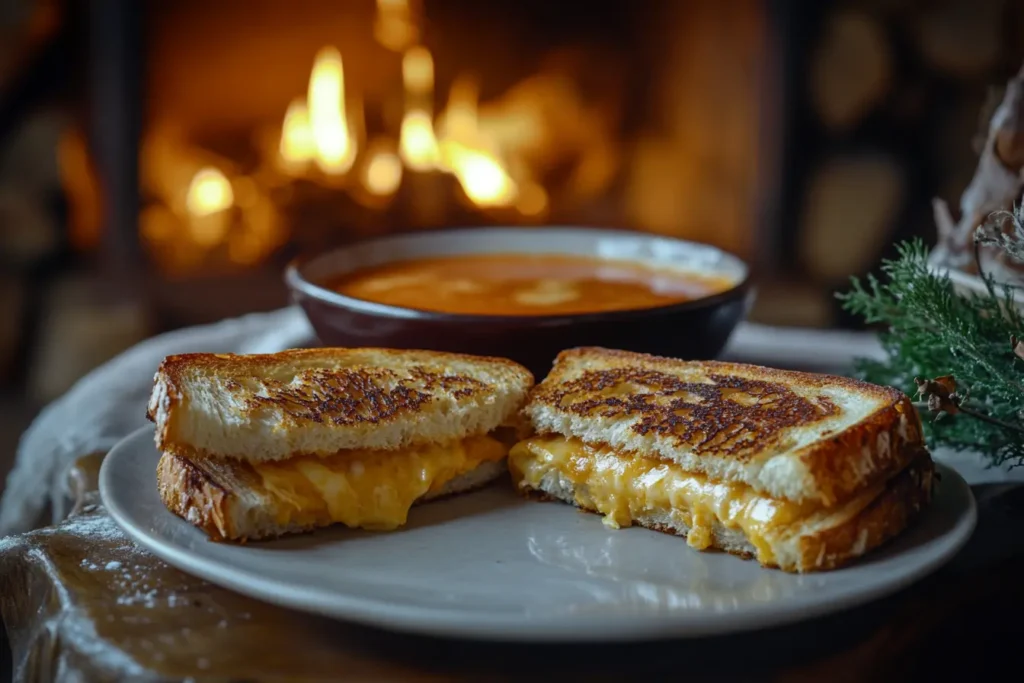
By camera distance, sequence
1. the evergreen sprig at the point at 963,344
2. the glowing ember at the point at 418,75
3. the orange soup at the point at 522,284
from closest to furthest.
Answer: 1. the evergreen sprig at the point at 963,344
2. the orange soup at the point at 522,284
3. the glowing ember at the point at 418,75

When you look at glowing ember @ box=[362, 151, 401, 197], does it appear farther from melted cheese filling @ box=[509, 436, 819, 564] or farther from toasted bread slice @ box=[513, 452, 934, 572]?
toasted bread slice @ box=[513, 452, 934, 572]

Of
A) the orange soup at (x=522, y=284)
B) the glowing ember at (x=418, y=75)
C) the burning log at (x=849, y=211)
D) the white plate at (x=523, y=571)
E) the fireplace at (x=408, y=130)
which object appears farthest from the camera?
the glowing ember at (x=418, y=75)

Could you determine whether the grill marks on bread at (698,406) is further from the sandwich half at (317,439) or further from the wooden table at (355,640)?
the wooden table at (355,640)

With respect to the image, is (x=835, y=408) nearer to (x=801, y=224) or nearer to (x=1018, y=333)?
(x=1018, y=333)

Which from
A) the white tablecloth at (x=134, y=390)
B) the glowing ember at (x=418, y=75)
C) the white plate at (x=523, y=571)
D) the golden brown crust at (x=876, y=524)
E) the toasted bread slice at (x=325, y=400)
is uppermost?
the glowing ember at (x=418, y=75)

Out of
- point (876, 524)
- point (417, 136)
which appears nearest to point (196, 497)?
point (876, 524)

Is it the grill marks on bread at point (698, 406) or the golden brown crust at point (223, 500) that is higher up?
the grill marks on bread at point (698, 406)

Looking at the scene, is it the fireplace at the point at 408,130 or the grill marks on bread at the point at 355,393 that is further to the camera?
the fireplace at the point at 408,130

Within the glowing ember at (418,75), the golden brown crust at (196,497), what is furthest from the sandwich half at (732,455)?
the glowing ember at (418,75)
